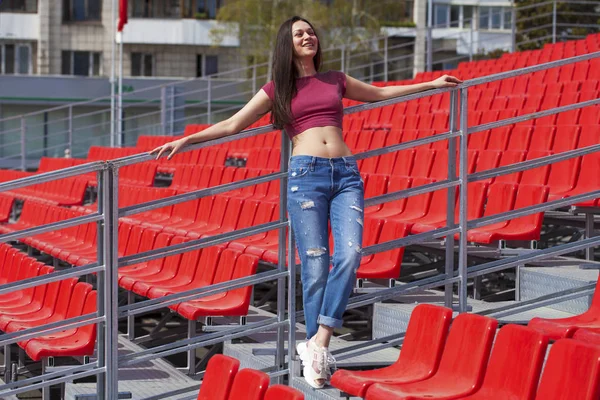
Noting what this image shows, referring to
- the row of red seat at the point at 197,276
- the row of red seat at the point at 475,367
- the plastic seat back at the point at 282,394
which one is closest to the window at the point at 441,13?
the row of red seat at the point at 197,276

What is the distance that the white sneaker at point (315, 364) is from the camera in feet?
13.3

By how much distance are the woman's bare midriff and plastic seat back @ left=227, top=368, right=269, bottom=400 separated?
102 cm

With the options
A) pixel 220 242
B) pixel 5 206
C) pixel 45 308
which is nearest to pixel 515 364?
pixel 220 242

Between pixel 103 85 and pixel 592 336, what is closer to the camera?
pixel 592 336

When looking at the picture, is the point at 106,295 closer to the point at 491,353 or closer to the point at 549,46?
the point at 491,353

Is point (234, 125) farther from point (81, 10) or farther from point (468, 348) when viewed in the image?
point (81, 10)

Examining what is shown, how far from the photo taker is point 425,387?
12.0 ft

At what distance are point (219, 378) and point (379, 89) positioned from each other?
4.95ft

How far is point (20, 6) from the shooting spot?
116 feet

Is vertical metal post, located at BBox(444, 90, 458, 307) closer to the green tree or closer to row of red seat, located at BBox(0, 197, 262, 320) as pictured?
row of red seat, located at BBox(0, 197, 262, 320)

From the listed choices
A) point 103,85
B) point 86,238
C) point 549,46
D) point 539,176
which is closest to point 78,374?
point 539,176

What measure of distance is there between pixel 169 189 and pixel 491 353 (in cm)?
564

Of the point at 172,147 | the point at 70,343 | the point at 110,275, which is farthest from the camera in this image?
the point at 70,343

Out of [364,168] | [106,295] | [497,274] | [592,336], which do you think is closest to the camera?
[592,336]
